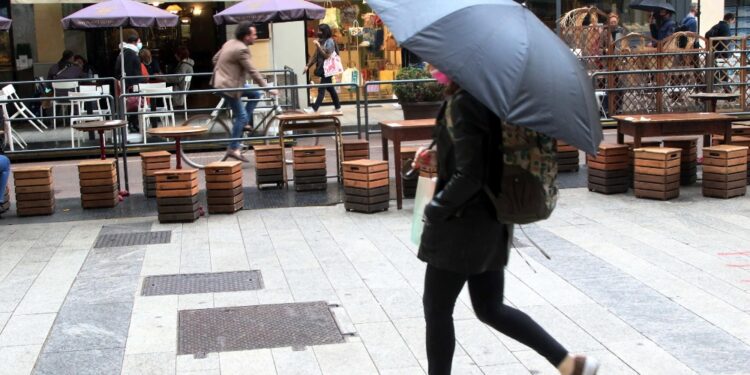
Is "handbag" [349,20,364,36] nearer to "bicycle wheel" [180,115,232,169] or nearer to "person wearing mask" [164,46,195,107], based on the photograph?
"person wearing mask" [164,46,195,107]

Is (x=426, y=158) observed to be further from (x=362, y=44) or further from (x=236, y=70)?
(x=362, y=44)

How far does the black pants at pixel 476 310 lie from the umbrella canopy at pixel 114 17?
1280 cm

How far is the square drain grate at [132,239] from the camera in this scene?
8.84m

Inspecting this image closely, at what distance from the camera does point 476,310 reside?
14.6 ft

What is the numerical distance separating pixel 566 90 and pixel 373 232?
5.05 metres

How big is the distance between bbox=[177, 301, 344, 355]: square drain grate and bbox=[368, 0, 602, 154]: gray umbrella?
230 centimetres

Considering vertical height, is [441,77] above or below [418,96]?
above

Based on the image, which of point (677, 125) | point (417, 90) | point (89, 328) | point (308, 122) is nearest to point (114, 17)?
point (417, 90)

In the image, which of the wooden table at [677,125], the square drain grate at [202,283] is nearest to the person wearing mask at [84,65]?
the wooden table at [677,125]

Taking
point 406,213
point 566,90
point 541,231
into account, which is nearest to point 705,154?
point 541,231

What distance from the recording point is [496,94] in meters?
3.91

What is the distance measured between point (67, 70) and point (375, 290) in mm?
13537

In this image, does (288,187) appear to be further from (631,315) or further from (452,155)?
(452,155)

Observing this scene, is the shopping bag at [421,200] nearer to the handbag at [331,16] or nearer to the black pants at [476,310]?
the black pants at [476,310]
